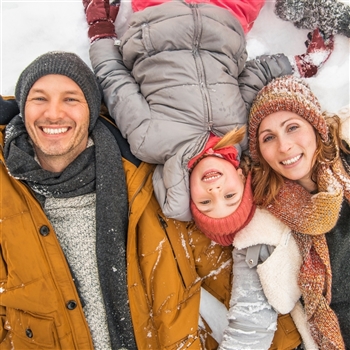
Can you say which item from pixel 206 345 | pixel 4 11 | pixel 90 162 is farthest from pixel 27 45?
pixel 206 345

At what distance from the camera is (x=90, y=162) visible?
2.25m

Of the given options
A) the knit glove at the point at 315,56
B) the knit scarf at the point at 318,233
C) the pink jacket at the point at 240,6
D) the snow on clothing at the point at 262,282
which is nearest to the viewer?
the knit scarf at the point at 318,233

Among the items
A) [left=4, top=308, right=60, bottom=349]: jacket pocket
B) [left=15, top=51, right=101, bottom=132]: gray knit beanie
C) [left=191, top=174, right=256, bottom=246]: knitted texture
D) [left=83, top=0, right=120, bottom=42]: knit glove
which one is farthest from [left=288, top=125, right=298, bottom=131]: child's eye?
[left=4, top=308, right=60, bottom=349]: jacket pocket

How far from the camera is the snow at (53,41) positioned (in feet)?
8.36

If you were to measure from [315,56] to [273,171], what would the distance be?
0.87 m

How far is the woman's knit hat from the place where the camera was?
6.87ft

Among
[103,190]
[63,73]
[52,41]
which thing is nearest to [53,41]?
[52,41]

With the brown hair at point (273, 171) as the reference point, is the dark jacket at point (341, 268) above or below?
below

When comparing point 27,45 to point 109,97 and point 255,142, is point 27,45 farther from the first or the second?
point 255,142

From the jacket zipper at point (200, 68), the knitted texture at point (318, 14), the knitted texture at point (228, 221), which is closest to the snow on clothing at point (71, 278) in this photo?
the knitted texture at point (228, 221)

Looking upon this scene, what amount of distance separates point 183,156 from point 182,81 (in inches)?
17.2

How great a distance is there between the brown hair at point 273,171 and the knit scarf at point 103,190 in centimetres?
81

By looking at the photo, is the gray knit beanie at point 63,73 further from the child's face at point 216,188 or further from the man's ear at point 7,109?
the child's face at point 216,188

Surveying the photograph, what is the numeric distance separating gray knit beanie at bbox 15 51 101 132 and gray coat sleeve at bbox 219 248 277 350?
1.28m
